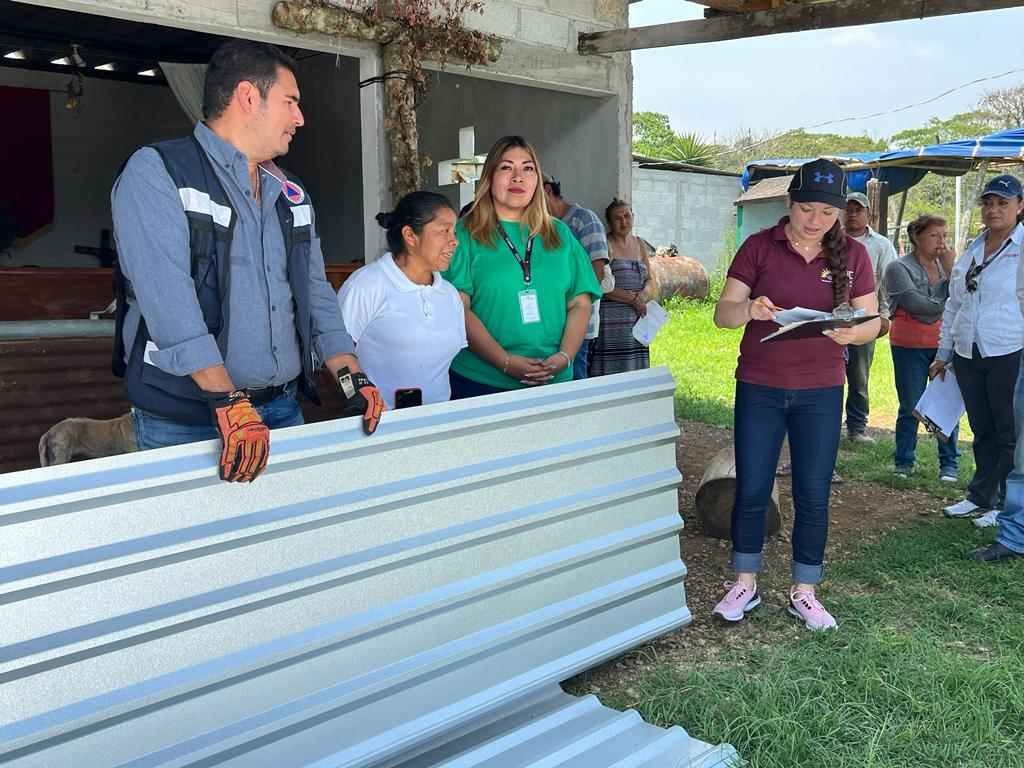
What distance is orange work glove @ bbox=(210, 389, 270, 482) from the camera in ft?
6.47

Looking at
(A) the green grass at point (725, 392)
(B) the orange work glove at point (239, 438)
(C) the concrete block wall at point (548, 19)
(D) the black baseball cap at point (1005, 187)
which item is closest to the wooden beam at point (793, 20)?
(C) the concrete block wall at point (548, 19)

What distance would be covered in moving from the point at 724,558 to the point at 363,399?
2.79 meters

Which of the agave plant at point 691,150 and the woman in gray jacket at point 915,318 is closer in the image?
the woman in gray jacket at point 915,318

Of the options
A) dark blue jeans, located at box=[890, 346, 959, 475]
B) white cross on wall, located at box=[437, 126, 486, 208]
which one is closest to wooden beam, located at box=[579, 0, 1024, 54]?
white cross on wall, located at box=[437, 126, 486, 208]

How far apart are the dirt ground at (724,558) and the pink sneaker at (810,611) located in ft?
0.16

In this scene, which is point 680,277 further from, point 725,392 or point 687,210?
point 725,392

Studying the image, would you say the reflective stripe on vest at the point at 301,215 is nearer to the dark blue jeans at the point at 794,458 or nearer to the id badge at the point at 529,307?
the id badge at the point at 529,307

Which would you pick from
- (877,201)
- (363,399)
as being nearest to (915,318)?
(363,399)

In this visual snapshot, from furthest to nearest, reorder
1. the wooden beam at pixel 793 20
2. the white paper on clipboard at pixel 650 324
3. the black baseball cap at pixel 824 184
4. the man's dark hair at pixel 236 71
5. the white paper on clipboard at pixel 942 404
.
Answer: the white paper on clipboard at pixel 942 404, the wooden beam at pixel 793 20, the white paper on clipboard at pixel 650 324, the black baseball cap at pixel 824 184, the man's dark hair at pixel 236 71

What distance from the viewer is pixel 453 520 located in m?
2.49

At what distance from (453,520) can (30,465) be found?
3508 millimetres

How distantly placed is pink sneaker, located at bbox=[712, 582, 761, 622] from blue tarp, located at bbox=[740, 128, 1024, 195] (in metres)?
5.81

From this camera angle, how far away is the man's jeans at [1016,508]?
173 inches

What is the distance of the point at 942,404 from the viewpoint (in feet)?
18.0
